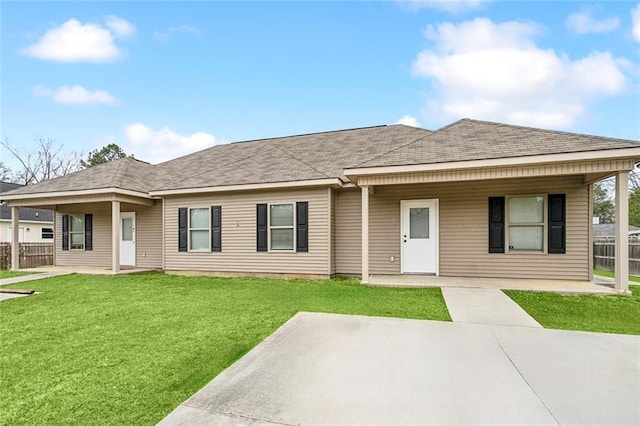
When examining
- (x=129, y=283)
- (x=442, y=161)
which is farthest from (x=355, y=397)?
(x=129, y=283)

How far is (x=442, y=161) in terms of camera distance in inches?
260

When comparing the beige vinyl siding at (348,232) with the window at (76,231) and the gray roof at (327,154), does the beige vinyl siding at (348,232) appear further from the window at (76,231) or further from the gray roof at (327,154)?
the window at (76,231)

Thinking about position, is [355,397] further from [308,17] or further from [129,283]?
[308,17]

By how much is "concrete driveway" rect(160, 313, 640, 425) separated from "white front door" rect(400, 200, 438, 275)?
160 inches

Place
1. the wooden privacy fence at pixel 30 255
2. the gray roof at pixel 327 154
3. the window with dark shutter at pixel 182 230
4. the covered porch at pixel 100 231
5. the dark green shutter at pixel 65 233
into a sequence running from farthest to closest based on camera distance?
the dark green shutter at pixel 65 233 < the wooden privacy fence at pixel 30 255 < the covered porch at pixel 100 231 < the window with dark shutter at pixel 182 230 < the gray roof at pixel 327 154

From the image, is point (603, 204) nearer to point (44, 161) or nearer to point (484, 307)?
point (484, 307)

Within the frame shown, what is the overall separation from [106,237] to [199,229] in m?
4.36

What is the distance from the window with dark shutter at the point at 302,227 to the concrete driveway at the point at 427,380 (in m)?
4.42

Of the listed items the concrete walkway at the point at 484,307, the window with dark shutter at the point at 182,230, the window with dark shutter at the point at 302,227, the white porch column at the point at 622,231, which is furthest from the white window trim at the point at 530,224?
the window with dark shutter at the point at 182,230

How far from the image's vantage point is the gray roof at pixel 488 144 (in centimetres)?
609

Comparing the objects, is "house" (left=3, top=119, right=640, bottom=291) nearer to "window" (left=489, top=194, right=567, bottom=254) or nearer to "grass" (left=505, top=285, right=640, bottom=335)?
A: "window" (left=489, top=194, right=567, bottom=254)

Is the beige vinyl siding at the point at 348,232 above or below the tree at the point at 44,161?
below

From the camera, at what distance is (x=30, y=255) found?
12.0m

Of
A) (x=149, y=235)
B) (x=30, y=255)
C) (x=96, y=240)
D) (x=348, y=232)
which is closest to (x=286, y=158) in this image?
(x=348, y=232)
